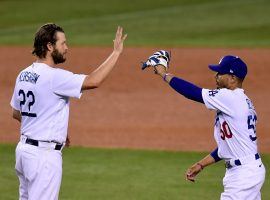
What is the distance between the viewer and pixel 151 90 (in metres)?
17.2

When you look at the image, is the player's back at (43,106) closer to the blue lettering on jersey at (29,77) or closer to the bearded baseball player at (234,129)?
the blue lettering on jersey at (29,77)

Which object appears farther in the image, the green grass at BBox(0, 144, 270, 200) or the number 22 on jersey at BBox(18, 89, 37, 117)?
the green grass at BBox(0, 144, 270, 200)

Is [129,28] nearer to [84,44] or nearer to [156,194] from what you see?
[84,44]

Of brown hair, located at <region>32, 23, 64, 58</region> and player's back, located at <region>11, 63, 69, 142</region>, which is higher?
brown hair, located at <region>32, 23, 64, 58</region>

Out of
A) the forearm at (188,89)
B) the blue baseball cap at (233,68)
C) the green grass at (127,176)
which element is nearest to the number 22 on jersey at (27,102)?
the forearm at (188,89)

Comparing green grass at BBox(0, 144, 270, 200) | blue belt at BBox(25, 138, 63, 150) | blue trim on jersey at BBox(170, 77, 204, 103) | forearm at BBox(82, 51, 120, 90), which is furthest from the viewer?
green grass at BBox(0, 144, 270, 200)

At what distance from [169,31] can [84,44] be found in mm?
3294

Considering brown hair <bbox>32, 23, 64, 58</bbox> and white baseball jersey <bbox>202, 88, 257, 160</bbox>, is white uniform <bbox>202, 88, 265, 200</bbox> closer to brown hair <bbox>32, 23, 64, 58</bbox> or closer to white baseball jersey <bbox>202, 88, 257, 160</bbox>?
white baseball jersey <bbox>202, 88, 257, 160</bbox>

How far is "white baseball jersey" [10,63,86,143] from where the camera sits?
644cm

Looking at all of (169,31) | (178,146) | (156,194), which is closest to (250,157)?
(156,194)

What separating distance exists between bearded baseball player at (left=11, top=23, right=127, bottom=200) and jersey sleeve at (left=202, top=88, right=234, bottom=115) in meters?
0.91

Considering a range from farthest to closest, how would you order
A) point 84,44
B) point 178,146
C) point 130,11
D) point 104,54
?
point 130,11 → point 84,44 → point 104,54 → point 178,146

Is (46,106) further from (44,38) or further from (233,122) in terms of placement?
(233,122)

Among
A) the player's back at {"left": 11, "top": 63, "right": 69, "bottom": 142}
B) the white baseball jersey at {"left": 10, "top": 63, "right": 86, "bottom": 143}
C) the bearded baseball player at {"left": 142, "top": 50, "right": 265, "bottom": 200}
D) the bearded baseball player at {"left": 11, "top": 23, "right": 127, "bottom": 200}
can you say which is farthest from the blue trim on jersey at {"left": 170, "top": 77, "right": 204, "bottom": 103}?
the player's back at {"left": 11, "top": 63, "right": 69, "bottom": 142}
